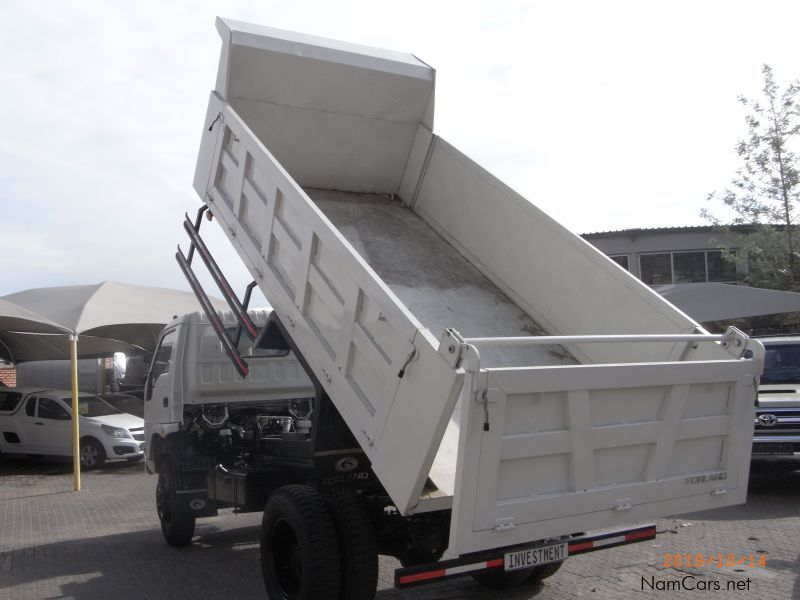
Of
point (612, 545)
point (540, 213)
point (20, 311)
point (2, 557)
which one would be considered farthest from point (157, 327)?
point (612, 545)

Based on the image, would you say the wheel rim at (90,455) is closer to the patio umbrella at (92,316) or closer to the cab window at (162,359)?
the patio umbrella at (92,316)

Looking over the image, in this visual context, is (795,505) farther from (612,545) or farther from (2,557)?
(2,557)

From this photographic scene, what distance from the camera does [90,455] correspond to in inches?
605

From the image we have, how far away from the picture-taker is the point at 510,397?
3.82m

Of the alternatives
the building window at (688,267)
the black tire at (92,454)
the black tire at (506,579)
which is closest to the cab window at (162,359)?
the black tire at (506,579)

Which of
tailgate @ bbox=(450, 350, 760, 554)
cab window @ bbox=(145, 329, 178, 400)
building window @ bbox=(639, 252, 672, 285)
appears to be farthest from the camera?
building window @ bbox=(639, 252, 672, 285)

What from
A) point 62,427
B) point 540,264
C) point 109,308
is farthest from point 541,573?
point 109,308

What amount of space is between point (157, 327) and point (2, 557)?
37.1 feet

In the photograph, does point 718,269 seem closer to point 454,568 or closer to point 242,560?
point 242,560

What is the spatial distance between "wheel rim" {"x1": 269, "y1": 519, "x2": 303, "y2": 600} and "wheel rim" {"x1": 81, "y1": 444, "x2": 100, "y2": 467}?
11.4 metres

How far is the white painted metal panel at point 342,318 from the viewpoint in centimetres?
389

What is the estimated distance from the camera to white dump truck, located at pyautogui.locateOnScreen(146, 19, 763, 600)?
12.9ft

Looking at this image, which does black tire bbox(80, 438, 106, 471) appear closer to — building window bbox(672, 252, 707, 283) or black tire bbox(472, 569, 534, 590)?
black tire bbox(472, 569, 534, 590)

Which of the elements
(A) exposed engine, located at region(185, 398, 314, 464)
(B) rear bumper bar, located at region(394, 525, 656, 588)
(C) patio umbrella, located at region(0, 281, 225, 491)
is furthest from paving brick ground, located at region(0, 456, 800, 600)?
(C) patio umbrella, located at region(0, 281, 225, 491)
